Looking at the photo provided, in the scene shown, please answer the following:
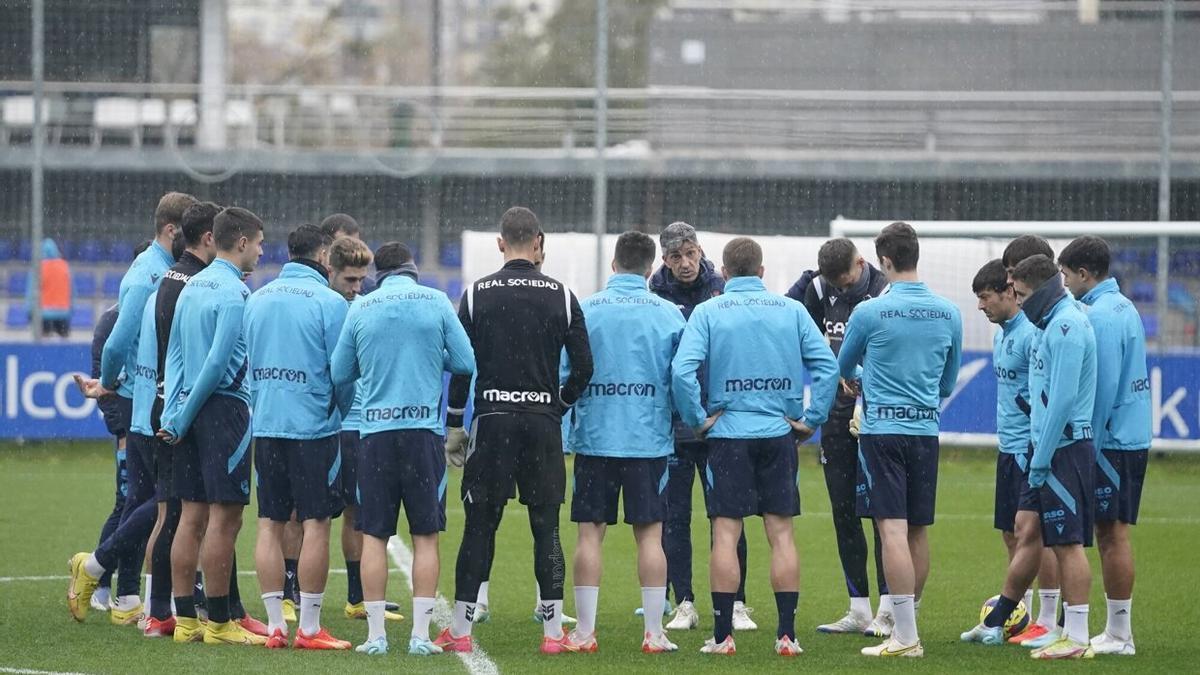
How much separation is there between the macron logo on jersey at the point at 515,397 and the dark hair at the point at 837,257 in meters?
1.94

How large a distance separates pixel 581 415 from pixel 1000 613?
2515 mm

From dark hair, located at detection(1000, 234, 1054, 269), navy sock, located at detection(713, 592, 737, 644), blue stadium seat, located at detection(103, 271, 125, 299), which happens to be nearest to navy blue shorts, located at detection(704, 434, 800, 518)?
navy sock, located at detection(713, 592, 737, 644)

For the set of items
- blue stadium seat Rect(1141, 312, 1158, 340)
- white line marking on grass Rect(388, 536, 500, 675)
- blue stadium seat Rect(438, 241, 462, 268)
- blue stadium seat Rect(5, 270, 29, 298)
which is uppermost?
blue stadium seat Rect(438, 241, 462, 268)

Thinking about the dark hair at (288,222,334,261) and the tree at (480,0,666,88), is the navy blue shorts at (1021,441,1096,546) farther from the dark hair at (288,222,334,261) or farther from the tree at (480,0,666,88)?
the tree at (480,0,666,88)

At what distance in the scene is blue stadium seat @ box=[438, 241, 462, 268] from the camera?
24609mm

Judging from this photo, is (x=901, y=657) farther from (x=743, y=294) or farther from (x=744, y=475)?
(x=743, y=294)

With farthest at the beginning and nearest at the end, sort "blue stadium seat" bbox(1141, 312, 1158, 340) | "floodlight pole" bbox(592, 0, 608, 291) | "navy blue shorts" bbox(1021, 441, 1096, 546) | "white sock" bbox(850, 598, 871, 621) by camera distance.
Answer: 1. "blue stadium seat" bbox(1141, 312, 1158, 340)
2. "floodlight pole" bbox(592, 0, 608, 291)
3. "white sock" bbox(850, 598, 871, 621)
4. "navy blue shorts" bbox(1021, 441, 1096, 546)

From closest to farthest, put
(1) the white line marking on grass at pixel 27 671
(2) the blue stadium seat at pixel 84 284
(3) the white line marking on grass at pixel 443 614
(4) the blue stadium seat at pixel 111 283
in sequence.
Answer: (1) the white line marking on grass at pixel 27 671 → (3) the white line marking on grass at pixel 443 614 → (4) the blue stadium seat at pixel 111 283 → (2) the blue stadium seat at pixel 84 284

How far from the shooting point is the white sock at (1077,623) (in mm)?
7941

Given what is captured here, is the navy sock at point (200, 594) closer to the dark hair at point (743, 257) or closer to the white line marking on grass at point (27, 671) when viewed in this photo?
the white line marking on grass at point (27, 671)

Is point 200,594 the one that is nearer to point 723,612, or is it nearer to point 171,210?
point 171,210

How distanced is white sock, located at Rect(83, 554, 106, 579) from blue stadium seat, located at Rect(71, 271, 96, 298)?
59.2 ft

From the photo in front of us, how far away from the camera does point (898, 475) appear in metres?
8.23

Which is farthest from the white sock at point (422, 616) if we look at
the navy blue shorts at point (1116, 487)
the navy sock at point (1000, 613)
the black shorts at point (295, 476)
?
the navy blue shorts at point (1116, 487)
